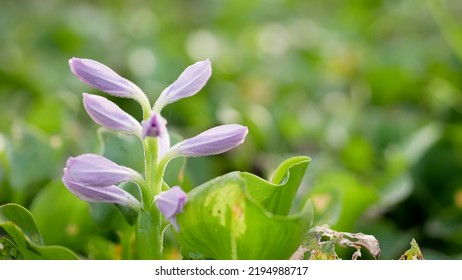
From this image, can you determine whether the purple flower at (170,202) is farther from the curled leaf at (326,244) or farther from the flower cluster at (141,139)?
the curled leaf at (326,244)

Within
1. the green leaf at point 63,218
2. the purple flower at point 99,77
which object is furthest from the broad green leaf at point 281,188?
the green leaf at point 63,218

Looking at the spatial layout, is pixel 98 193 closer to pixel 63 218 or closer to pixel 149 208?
pixel 149 208

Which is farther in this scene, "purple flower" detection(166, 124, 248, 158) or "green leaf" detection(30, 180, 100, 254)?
"green leaf" detection(30, 180, 100, 254)

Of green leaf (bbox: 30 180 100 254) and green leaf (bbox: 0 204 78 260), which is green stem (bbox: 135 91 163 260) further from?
green leaf (bbox: 30 180 100 254)

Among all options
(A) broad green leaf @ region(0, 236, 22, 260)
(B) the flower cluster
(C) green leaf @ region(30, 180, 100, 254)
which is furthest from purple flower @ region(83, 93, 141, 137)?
(C) green leaf @ region(30, 180, 100, 254)

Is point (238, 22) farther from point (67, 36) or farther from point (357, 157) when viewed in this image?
point (357, 157)

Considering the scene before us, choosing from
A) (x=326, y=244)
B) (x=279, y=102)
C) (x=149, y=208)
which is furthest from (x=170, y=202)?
(x=279, y=102)
